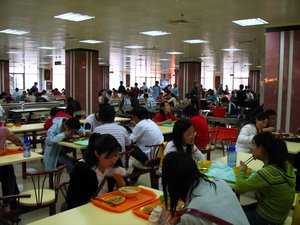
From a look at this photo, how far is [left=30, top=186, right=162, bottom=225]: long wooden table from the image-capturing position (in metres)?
1.93

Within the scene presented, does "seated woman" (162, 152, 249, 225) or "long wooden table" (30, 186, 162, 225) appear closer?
"seated woman" (162, 152, 249, 225)

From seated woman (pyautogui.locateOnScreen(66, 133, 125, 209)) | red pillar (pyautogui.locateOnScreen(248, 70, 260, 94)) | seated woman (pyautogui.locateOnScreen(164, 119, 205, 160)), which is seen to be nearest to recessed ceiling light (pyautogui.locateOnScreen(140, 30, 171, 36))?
seated woman (pyautogui.locateOnScreen(164, 119, 205, 160))

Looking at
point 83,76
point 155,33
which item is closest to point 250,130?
point 155,33

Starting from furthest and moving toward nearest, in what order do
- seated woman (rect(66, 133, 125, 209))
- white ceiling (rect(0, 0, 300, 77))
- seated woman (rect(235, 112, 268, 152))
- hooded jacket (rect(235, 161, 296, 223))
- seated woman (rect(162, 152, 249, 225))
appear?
white ceiling (rect(0, 0, 300, 77))
seated woman (rect(235, 112, 268, 152))
seated woman (rect(66, 133, 125, 209))
hooded jacket (rect(235, 161, 296, 223))
seated woman (rect(162, 152, 249, 225))

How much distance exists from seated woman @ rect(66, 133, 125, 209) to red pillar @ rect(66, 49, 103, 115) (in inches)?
330

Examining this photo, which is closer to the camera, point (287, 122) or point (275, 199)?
point (275, 199)

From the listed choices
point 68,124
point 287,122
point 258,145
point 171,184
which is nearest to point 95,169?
point 171,184

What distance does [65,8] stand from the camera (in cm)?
541

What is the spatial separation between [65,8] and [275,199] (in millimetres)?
4546

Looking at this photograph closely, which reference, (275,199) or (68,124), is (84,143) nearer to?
(68,124)

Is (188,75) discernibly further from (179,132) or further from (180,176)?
(180,176)

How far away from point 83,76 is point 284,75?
6.35 metres

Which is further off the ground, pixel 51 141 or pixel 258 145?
pixel 258 145

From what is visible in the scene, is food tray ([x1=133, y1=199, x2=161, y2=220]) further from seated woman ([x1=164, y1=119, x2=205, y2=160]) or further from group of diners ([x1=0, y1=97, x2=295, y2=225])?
seated woman ([x1=164, y1=119, x2=205, y2=160])
